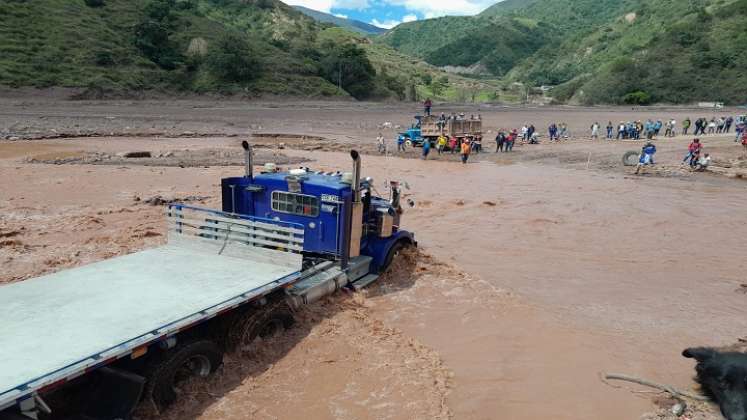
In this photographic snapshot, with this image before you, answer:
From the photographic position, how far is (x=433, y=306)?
10008 mm

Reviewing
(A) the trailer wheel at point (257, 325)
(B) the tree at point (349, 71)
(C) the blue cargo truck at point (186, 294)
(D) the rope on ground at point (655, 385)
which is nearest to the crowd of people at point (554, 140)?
(C) the blue cargo truck at point (186, 294)

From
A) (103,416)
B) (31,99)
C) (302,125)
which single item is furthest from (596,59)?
(103,416)

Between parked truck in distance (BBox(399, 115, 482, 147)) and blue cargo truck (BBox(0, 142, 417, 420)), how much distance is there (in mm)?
21915

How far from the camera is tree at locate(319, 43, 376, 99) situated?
82188 millimetres

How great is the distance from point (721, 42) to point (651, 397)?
97252 millimetres

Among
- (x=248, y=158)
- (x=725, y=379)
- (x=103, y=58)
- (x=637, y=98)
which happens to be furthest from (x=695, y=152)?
(x=637, y=98)

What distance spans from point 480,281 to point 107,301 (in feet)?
24.4

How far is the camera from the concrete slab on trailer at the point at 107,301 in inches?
196

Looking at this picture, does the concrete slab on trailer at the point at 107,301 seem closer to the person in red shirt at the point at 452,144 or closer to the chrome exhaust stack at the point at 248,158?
the chrome exhaust stack at the point at 248,158

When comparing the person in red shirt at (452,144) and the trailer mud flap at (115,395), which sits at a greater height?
the person in red shirt at (452,144)

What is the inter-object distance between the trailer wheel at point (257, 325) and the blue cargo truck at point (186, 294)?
0.7 inches

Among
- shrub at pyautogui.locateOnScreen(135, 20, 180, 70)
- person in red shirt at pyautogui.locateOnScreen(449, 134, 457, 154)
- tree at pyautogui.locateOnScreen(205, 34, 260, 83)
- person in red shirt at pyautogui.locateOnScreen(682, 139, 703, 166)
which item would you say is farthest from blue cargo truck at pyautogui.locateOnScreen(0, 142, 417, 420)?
shrub at pyautogui.locateOnScreen(135, 20, 180, 70)

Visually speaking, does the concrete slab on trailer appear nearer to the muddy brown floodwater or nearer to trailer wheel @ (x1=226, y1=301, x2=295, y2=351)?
trailer wheel @ (x1=226, y1=301, x2=295, y2=351)

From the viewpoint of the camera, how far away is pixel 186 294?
660cm
